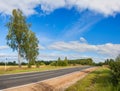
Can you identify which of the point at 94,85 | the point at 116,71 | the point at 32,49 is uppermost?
the point at 32,49

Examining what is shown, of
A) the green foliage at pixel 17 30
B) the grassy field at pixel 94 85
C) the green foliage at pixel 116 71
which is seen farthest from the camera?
the green foliage at pixel 17 30

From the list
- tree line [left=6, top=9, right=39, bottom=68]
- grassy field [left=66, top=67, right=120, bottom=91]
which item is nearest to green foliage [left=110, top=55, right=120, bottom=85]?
grassy field [left=66, top=67, right=120, bottom=91]

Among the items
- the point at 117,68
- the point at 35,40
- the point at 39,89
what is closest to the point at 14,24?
the point at 35,40

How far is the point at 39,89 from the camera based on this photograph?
18969mm

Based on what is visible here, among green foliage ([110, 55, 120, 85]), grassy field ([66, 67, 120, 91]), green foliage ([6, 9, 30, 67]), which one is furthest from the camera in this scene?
green foliage ([6, 9, 30, 67])

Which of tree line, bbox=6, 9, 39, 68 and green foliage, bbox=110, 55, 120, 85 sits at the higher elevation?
tree line, bbox=6, 9, 39, 68

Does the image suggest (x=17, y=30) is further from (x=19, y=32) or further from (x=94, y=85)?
(x=94, y=85)

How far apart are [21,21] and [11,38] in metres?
5.15

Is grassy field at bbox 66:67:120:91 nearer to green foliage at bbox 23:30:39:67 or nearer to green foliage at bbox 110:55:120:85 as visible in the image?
green foliage at bbox 110:55:120:85

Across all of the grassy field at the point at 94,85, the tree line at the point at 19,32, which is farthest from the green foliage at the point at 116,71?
the tree line at the point at 19,32

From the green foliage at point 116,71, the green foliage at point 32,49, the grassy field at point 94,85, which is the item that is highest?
the green foliage at point 32,49

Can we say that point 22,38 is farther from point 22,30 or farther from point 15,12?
point 15,12

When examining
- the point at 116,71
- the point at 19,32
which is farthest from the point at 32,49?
the point at 116,71

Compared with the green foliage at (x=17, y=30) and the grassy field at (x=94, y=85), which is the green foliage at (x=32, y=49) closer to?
the green foliage at (x=17, y=30)
